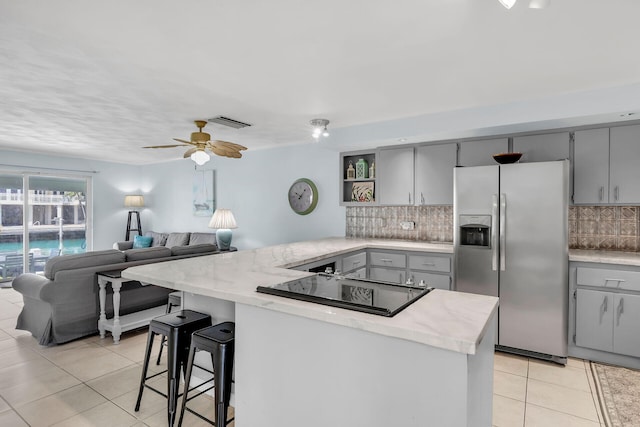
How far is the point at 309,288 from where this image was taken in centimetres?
181

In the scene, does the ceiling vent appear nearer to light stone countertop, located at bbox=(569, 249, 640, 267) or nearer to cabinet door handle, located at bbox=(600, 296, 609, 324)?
light stone countertop, located at bbox=(569, 249, 640, 267)

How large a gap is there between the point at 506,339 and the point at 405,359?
2.42 meters

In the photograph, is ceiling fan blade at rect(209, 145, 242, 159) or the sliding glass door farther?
the sliding glass door

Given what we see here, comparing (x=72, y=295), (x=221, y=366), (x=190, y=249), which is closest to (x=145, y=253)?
(x=190, y=249)

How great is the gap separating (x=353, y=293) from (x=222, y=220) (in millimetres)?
4194

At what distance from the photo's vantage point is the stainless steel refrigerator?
9.75 ft

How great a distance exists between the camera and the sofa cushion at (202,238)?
19.9 ft

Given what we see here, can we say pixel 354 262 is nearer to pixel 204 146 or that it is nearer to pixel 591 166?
pixel 204 146

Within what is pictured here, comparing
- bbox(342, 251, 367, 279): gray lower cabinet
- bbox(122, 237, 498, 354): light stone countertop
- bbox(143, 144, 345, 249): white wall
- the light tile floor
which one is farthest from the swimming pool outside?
bbox(342, 251, 367, 279): gray lower cabinet

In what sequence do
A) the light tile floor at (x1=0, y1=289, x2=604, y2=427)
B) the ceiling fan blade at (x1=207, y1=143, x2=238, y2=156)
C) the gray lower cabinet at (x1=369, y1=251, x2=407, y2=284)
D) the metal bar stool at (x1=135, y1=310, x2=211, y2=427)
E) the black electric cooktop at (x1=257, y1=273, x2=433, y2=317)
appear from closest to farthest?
the black electric cooktop at (x1=257, y1=273, x2=433, y2=317)
the metal bar stool at (x1=135, y1=310, x2=211, y2=427)
the light tile floor at (x1=0, y1=289, x2=604, y2=427)
the ceiling fan blade at (x1=207, y1=143, x2=238, y2=156)
the gray lower cabinet at (x1=369, y1=251, x2=407, y2=284)

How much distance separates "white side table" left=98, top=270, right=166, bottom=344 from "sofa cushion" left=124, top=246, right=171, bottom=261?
253 millimetres

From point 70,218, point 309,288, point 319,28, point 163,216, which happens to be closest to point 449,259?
point 309,288

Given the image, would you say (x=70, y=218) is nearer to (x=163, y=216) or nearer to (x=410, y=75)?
(x=163, y=216)

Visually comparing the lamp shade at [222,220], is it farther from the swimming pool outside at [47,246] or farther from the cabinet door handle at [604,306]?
the cabinet door handle at [604,306]
